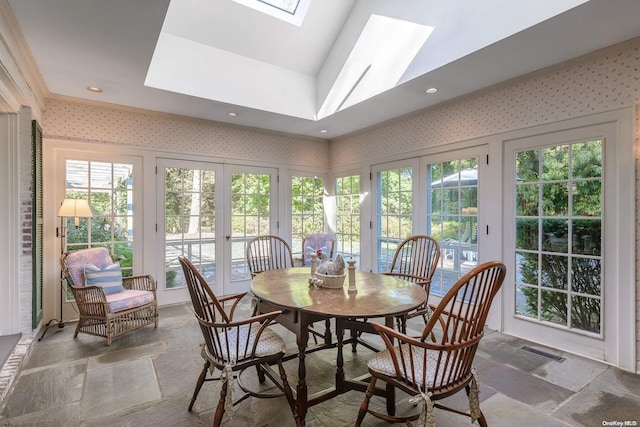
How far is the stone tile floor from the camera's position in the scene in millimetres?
1903

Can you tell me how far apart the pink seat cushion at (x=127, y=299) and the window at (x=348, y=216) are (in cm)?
301

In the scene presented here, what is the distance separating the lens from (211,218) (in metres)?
4.53

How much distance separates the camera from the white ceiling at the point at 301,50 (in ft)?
7.25

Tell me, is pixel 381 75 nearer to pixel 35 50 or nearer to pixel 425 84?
pixel 425 84

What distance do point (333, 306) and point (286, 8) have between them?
3459 mm

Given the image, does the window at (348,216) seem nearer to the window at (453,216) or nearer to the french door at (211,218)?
the french door at (211,218)

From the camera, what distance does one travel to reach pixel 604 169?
261cm

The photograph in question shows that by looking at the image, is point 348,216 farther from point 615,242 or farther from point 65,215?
point 65,215

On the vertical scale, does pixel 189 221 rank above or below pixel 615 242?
above

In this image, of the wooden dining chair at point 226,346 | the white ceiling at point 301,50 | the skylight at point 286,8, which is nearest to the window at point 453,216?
the white ceiling at point 301,50

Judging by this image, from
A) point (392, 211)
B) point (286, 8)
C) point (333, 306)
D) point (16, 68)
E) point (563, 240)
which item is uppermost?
point (286, 8)

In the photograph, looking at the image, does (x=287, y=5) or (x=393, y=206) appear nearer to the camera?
(x=287, y=5)

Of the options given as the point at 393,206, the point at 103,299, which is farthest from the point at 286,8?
the point at 103,299

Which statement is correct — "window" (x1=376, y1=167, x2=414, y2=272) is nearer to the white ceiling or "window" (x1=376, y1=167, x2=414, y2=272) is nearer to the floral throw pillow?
the white ceiling
